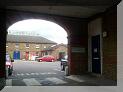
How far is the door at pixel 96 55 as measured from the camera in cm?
1704

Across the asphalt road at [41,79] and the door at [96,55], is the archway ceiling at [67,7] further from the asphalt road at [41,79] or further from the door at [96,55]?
the asphalt road at [41,79]

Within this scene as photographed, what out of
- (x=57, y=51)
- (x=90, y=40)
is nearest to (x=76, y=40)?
(x=90, y=40)

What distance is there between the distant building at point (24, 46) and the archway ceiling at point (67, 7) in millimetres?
47426

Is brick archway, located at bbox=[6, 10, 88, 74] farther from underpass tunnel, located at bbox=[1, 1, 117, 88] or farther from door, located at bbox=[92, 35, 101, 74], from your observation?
door, located at bbox=[92, 35, 101, 74]

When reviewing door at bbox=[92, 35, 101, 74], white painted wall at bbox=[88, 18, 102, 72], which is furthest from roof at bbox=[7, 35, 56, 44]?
door at bbox=[92, 35, 101, 74]

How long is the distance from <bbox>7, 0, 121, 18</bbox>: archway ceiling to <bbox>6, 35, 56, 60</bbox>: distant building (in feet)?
156

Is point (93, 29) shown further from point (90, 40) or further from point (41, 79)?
point (41, 79)

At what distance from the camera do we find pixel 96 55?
1744 cm

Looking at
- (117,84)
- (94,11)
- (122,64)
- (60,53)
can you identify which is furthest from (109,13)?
(60,53)

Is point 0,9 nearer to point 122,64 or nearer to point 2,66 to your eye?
point 2,66

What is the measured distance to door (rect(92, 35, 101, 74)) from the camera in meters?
17.0

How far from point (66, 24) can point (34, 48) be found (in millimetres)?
50207

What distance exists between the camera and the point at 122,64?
13.5 metres

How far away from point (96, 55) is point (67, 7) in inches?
160
